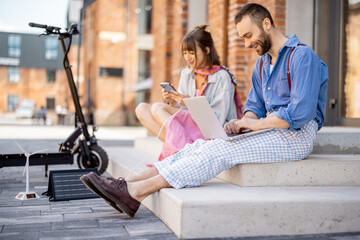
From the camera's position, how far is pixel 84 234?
2.57 metres

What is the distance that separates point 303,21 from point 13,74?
42.1m

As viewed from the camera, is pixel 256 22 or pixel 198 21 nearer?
pixel 256 22

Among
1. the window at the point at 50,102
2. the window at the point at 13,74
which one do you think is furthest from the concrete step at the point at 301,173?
the window at the point at 13,74

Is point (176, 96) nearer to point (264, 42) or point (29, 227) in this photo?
point (264, 42)

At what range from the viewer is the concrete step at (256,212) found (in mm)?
2506

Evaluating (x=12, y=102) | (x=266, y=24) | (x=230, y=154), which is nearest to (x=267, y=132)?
(x=230, y=154)

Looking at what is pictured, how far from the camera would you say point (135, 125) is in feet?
80.7

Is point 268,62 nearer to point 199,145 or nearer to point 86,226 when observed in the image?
point 199,145

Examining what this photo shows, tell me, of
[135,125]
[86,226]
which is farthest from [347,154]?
[135,125]

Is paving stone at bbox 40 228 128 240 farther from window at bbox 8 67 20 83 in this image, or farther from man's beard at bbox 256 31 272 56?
window at bbox 8 67 20 83

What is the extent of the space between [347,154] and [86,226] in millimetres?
2331

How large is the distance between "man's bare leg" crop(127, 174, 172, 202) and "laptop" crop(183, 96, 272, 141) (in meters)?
0.47

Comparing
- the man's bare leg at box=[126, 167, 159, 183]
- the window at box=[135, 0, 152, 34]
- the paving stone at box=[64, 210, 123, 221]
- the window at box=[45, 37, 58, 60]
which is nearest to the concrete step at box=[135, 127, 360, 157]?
the man's bare leg at box=[126, 167, 159, 183]

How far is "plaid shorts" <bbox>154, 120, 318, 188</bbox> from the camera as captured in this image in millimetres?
2805
